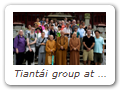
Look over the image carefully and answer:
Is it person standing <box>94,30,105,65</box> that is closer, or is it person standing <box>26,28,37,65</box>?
person standing <box>26,28,37,65</box>

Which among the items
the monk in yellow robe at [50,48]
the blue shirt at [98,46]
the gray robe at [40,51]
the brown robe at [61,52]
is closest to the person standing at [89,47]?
the blue shirt at [98,46]

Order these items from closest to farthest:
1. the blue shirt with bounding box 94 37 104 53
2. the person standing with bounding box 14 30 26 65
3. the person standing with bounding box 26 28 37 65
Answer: the person standing with bounding box 14 30 26 65, the person standing with bounding box 26 28 37 65, the blue shirt with bounding box 94 37 104 53

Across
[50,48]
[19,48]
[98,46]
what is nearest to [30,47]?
[19,48]

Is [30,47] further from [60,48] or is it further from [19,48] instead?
[60,48]

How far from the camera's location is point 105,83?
4688mm

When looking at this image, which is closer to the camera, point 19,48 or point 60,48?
point 19,48

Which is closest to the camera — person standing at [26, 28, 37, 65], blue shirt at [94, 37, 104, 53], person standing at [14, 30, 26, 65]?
person standing at [14, 30, 26, 65]

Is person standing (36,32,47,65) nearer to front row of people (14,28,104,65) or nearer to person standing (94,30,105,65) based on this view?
front row of people (14,28,104,65)

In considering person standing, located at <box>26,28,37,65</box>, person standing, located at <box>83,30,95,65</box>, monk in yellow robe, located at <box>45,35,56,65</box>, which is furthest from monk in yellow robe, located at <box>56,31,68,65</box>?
person standing, located at <box>26,28,37,65</box>

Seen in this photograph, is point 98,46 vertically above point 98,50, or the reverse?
point 98,46

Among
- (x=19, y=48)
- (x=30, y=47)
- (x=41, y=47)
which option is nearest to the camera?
(x=19, y=48)

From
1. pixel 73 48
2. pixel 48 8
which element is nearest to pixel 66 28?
pixel 73 48

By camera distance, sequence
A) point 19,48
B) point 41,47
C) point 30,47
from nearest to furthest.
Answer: point 19,48
point 30,47
point 41,47

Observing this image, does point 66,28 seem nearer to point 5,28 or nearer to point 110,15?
point 110,15
